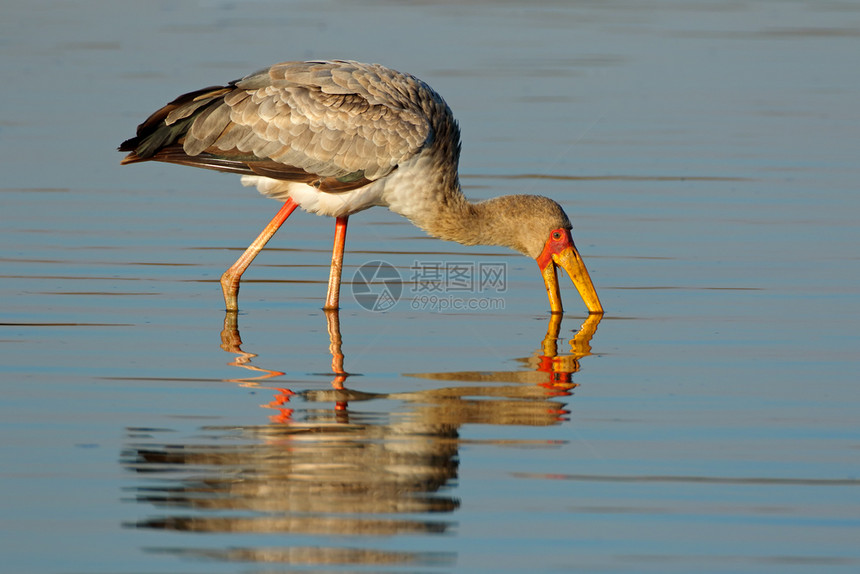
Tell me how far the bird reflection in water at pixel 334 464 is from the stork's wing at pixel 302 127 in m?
2.08

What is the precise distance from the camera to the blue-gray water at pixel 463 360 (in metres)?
5.86

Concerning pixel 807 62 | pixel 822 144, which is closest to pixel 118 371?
pixel 822 144

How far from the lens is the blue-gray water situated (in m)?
5.86

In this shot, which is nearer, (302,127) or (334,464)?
(334,464)

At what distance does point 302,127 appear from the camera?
10.1 m

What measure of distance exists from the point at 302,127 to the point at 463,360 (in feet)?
7.94

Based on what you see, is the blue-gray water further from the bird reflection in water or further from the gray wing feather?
the gray wing feather

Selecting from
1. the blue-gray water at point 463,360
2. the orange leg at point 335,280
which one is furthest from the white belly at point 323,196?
the blue-gray water at point 463,360

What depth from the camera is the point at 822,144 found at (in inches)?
621

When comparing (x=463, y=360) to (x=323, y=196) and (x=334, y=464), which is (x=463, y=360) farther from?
(x=334, y=464)

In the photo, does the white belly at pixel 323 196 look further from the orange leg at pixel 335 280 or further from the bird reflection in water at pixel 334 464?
the bird reflection in water at pixel 334 464

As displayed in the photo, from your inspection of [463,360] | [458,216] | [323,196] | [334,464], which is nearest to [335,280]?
[323,196]

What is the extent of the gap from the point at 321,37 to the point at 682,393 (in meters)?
14.6

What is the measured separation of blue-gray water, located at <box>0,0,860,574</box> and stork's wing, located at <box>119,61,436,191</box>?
39.1 inches
